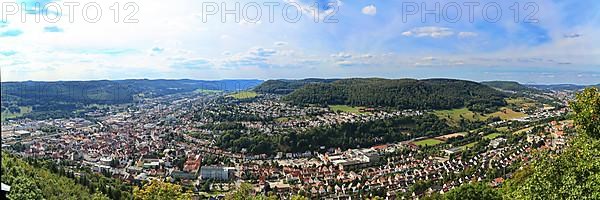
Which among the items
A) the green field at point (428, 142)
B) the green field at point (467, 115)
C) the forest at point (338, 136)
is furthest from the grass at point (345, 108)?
the green field at point (428, 142)

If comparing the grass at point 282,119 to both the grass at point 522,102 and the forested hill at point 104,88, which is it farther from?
the grass at point 522,102

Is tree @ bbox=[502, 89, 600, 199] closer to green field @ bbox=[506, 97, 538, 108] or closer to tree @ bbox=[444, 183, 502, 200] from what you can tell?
tree @ bbox=[444, 183, 502, 200]

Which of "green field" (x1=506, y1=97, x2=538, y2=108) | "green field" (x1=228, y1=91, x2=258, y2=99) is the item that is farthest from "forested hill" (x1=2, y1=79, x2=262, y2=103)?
"green field" (x1=506, y1=97, x2=538, y2=108)

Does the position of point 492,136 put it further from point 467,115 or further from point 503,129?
point 467,115

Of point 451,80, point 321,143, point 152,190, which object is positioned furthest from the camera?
point 451,80

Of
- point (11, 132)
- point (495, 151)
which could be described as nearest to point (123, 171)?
point (11, 132)

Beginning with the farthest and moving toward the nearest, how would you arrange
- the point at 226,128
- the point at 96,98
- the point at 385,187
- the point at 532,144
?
1. the point at 96,98
2. the point at 226,128
3. the point at 532,144
4. the point at 385,187

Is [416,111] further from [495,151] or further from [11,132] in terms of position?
[11,132]
